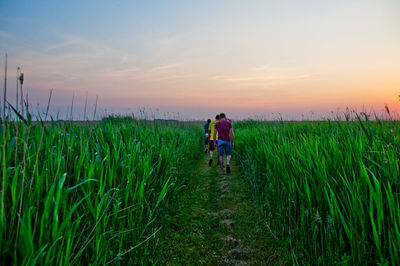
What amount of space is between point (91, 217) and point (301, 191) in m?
2.65

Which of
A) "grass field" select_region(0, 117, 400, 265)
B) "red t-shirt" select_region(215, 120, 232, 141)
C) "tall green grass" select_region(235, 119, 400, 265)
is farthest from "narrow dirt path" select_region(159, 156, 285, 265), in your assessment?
"red t-shirt" select_region(215, 120, 232, 141)

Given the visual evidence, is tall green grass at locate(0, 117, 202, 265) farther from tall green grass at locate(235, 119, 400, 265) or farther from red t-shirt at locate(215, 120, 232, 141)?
red t-shirt at locate(215, 120, 232, 141)

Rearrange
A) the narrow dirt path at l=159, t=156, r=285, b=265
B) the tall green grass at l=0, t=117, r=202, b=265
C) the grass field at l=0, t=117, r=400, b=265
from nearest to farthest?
the tall green grass at l=0, t=117, r=202, b=265
the grass field at l=0, t=117, r=400, b=265
the narrow dirt path at l=159, t=156, r=285, b=265

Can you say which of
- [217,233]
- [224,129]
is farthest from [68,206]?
[224,129]

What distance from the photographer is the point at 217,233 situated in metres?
3.71

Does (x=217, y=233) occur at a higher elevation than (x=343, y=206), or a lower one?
lower

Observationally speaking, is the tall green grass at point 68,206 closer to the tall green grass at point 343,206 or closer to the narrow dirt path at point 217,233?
the narrow dirt path at point 217,233

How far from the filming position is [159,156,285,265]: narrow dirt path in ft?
9.91

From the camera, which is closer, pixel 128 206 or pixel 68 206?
pixel 68 206

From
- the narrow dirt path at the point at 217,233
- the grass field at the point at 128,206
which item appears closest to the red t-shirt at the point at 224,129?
the narrow dirt path at the point at 217,233

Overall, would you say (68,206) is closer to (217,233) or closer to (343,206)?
(217,233)

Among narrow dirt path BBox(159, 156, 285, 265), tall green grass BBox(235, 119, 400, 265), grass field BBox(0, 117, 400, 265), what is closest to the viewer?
grass field BBox(0, 117, 400, 265)

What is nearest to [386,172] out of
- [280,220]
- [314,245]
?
[314,245]

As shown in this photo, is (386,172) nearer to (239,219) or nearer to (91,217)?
(239,219)
